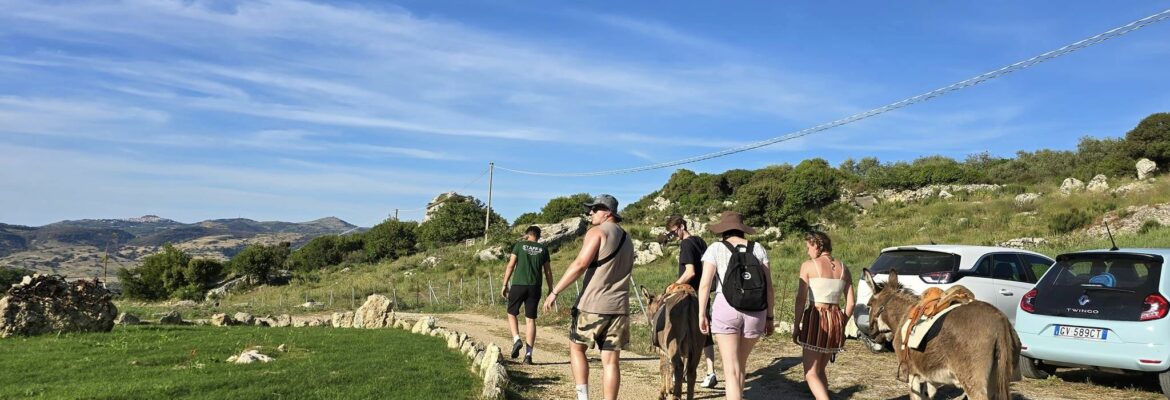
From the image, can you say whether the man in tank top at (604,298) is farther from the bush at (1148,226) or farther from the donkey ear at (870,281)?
the bush at (1148,226)

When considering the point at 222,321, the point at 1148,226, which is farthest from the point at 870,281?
the point at 1148,226

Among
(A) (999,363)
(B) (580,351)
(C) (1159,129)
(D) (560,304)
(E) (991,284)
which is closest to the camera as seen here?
(A) (999,363)

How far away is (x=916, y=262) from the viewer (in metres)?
10.7

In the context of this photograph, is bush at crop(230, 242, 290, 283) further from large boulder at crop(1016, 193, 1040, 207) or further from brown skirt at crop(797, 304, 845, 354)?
brown skirt at crop(797, 304, 845, 354)

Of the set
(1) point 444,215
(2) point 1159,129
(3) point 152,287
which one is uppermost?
(2) point 1159,129

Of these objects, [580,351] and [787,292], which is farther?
[787,292]

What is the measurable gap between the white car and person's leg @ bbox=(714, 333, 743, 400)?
4848 millimetres

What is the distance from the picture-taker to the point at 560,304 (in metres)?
19.5

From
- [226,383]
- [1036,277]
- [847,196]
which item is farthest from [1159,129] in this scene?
[226,383]

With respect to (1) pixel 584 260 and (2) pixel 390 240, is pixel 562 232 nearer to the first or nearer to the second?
(2) pixel 390 240

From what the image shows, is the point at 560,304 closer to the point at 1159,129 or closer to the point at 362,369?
the point at 362,369

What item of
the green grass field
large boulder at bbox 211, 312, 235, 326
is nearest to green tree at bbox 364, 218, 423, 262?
large boulder at bbox 211, 312, 235, 326

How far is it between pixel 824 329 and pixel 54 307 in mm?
14149

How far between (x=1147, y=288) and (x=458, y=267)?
38505 millimetres
